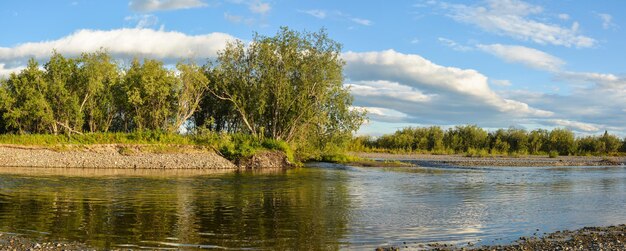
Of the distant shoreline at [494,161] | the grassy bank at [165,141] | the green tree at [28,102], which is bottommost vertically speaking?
the distant shoreline at [494,161]

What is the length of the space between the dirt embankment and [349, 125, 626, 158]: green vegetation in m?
68.3

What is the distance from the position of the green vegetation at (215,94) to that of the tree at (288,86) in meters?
0.13

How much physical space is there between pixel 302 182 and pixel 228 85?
31.8 meters

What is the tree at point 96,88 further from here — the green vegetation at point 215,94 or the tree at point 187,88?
the tree at point 187,88

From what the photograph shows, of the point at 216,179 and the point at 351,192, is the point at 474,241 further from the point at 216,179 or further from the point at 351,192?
the point at 216,179

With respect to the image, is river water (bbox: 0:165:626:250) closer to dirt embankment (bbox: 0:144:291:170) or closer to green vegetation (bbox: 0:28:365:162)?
dirt embankment (bbox: 0:144:291:170)

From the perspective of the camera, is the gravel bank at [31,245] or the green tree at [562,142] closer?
the gravel bank at [31,245]

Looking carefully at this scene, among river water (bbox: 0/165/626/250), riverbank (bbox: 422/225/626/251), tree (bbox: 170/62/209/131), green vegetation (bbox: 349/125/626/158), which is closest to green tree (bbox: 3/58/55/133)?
tree (bbox: 170/62/209/131)

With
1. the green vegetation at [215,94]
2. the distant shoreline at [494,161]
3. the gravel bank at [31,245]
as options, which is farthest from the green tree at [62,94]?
the gravel bank at [31,245]

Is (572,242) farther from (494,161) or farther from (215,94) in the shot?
(494,161)

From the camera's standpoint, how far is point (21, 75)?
70125mm

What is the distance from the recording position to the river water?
1814cm

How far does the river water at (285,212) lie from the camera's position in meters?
18.1

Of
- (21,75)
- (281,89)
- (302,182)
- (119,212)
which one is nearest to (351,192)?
(302,182)
